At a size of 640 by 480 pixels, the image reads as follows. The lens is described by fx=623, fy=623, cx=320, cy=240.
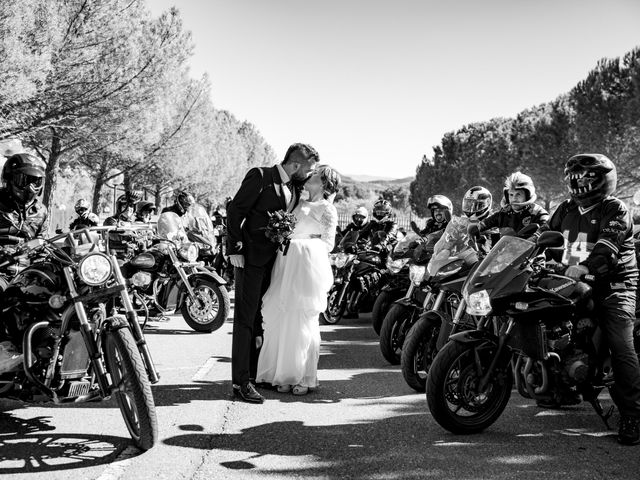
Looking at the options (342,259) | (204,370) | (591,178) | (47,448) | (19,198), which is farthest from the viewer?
(342,259)

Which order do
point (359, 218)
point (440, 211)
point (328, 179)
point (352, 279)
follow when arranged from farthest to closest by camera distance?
point (359, 218) → point (352, 279) → point (440, 211) → point (328, 179)

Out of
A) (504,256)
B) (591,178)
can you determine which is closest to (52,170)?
(504,256)

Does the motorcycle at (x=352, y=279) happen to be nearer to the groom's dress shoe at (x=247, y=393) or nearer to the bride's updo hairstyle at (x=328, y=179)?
the bride's updo hairstyle at (x=328, y=179)

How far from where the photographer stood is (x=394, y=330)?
629 centimetres

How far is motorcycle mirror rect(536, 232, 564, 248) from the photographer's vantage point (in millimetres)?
3986

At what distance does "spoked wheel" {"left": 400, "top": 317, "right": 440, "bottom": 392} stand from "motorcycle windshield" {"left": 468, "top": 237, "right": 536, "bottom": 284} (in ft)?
3.56

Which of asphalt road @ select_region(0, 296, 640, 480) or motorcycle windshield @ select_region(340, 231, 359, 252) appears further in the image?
motorcycle windshield @ select_region(340, 231, 359, 252)

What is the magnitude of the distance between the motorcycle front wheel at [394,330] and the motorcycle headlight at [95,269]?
3180 millimetres

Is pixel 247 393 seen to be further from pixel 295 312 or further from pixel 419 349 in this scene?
pixel 419 349

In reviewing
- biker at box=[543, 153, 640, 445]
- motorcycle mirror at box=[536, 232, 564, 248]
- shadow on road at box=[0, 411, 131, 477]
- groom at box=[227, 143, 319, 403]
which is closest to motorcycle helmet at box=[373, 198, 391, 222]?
groom at box=[227, 143, 319, 403]

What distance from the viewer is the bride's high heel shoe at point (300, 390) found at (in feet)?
17.5

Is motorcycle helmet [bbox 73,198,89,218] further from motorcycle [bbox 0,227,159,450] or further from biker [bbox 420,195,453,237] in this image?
motorcycle [bbox 0,227,159,450]

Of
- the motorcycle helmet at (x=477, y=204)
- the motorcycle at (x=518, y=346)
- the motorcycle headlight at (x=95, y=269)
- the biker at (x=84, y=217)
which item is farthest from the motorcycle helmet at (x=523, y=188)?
the biker at (x=84, y=217)

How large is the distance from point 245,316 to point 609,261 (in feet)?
9.08
